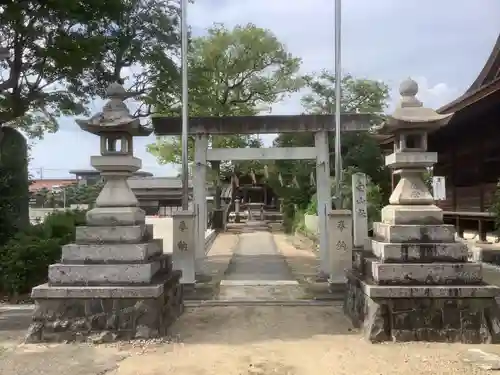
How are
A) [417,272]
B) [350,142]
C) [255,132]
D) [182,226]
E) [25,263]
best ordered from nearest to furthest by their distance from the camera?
[417,272]
[25,263]
[182,226]
[255,132]
[350,142]

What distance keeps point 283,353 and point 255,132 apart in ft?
24.3

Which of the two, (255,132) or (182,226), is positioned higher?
(255,132)

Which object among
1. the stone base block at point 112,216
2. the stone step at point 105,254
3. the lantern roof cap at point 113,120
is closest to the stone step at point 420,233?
the stone step at point 105,254

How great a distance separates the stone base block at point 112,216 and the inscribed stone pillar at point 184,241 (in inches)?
133

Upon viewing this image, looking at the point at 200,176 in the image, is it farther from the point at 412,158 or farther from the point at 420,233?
the point at 420,233

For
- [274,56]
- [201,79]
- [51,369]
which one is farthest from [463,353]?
[274,56]

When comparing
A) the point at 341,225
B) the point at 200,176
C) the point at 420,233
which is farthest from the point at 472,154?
the point at 420,233

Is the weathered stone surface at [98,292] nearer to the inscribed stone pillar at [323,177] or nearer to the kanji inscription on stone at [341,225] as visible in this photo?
the kanji inscription on stone at [341,225]

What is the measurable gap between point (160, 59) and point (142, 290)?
8623mm

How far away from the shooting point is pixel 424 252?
6.74 m

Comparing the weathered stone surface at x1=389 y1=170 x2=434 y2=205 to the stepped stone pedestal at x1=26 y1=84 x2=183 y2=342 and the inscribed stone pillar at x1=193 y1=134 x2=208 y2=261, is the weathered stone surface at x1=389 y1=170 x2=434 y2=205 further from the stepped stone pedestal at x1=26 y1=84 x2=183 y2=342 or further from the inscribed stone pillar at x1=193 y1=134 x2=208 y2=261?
the inscribed stone pillar at x1=193 y1=134 x2=208 y2=261

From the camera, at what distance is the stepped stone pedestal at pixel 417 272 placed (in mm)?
6457

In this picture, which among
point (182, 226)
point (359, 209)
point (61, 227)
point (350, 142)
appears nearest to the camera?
point (182, 226)

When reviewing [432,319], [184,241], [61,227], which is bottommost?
[432,319]
